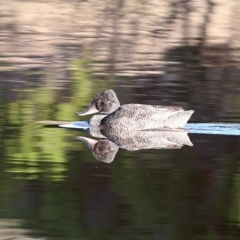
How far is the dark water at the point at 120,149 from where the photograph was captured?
692cm

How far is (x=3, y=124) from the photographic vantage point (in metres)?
10.4

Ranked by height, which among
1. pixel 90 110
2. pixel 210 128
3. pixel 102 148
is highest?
pixel 102 148

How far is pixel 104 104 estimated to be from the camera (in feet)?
35.9

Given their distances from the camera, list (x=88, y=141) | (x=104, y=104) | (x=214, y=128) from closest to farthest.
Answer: (x=88, y=141)
(x=214, y=128)
(x=104, y=104)

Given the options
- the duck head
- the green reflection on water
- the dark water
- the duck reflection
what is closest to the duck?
the duck reflection

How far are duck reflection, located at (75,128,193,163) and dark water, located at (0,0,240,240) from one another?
0.11 m

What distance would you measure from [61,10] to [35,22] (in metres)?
2.91

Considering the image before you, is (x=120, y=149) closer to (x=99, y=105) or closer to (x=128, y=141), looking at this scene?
(x=128, y=141)

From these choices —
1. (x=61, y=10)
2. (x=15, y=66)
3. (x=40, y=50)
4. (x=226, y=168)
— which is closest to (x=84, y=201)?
(x=226, y=168)

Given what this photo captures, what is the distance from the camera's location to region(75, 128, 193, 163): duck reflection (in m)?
9.39

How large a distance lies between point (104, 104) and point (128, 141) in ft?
3.83

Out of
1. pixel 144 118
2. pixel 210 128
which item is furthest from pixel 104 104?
pixel 210 128

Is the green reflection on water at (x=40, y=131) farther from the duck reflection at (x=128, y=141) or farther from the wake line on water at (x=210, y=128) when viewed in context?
the wake line on water at (x=210, y=128)

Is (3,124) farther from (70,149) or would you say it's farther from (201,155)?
(201,155)
